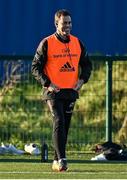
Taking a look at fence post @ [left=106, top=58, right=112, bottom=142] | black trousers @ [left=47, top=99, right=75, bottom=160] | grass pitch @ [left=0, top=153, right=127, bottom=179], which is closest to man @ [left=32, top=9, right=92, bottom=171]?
black trousers @ [left=47, top=99, right=75, bottom=160]

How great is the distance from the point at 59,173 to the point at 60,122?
54 centimetres

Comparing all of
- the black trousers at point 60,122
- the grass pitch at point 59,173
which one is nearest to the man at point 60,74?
the black trousers at point 60,122

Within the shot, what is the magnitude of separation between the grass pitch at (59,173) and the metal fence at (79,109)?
1.27 meters

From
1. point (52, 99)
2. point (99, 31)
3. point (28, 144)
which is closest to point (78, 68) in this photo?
point (52, 99)

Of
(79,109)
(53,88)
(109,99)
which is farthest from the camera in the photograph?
(79,109)

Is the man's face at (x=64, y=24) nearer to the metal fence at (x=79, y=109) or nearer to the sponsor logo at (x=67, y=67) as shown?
the sponsor logo at (x=67, y=67)

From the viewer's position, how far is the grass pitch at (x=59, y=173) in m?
9.43

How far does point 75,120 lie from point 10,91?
1070mm

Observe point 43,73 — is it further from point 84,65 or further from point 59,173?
point 59,173

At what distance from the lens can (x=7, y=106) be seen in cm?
1321

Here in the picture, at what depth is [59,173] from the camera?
968 centimetres

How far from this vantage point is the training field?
9427 mm

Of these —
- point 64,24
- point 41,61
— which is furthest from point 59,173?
point 64,24

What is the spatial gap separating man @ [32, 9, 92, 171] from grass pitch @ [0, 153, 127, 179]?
0.77ft
